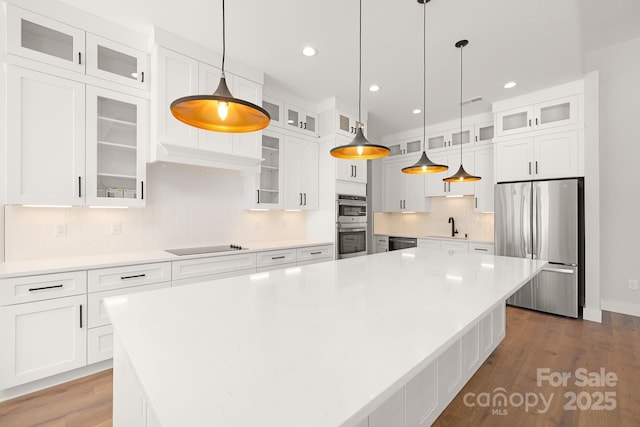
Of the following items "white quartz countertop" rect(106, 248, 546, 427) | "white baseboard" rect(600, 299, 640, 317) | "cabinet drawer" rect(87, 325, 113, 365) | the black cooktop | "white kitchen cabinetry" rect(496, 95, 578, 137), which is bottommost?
Result: "white baseboard" rect(600, 299, 640, 317)

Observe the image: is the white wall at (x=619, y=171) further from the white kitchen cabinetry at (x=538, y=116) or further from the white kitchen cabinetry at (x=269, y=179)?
the white kitchen cabinetry at (x=269, y=179)

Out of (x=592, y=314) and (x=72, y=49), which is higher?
(x=72, y=49)

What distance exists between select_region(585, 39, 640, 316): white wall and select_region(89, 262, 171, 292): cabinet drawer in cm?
503

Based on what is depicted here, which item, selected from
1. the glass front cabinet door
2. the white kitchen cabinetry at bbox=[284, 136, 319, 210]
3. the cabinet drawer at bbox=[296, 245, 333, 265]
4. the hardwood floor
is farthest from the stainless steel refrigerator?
the glass front cabinet door

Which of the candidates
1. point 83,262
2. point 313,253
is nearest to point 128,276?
point 83,262

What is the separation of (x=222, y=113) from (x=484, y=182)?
14.4ft

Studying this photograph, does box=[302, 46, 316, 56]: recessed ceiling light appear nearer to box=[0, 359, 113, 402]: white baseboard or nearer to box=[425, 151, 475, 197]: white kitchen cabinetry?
box=[425, 151, 475, 197]: white kitchen cabinetry

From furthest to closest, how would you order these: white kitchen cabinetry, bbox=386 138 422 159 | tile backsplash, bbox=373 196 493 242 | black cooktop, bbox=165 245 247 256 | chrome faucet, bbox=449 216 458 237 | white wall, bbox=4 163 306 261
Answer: white kitchen cabinetry, bbox=386 138 422 159 → chrome faucet, bbox=449 216 458 237 → tile backsplash, bbox=373 196 493 242 → black cooktop, bbox=165 245 247 256 → white wall, bbox=4 163 306 261

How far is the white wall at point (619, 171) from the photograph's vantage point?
3381 mm

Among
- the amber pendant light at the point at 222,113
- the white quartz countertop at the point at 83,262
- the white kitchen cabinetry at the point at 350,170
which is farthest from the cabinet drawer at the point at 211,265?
the white kitchen cabinetry at the point at 350,170

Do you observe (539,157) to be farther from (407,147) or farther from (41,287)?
(41,287)

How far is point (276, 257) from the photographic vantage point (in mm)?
3361

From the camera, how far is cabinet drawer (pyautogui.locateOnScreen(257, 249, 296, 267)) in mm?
3220

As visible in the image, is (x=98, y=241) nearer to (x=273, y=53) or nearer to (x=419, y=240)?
(x=273, y=53)
